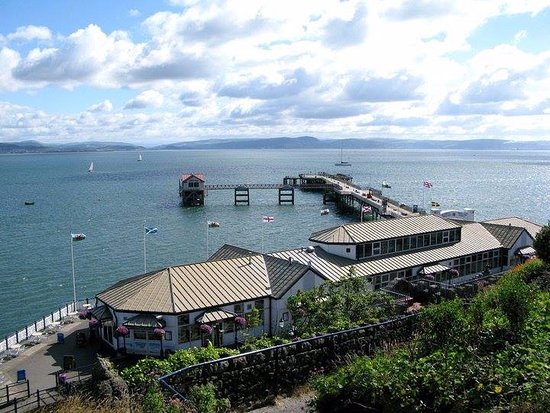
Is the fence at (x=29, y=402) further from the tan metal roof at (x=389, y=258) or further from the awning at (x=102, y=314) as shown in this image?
the tan metal roof at (x=389, y=258)

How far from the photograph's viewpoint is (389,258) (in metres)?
39.8

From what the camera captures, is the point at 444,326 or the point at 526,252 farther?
the point at 526,252

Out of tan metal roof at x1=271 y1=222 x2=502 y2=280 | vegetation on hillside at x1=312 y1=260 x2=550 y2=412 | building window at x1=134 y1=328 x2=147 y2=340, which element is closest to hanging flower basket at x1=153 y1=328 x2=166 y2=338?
building window at x1=134 y1=328 x2=147 y2=340

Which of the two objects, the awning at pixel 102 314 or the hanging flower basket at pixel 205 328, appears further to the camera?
the awning at pixel 102 314

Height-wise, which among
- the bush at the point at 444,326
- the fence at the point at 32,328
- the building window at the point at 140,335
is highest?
the bush at the point at 444,326

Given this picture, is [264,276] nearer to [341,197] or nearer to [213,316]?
[213,316]

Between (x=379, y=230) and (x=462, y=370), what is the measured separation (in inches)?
1209

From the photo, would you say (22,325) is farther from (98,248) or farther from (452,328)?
(452,328)

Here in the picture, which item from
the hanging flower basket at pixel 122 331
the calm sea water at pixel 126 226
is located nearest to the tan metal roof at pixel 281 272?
the hanging flower basket at pixel 122 331

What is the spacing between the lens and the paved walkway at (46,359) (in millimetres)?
26797

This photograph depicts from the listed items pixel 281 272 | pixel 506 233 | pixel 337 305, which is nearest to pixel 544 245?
pixel 337 305

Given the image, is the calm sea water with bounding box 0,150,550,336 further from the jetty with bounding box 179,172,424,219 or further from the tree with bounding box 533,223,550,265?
the tree with bounding box 533,223,550,265

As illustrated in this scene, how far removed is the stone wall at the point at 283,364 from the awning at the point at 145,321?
14.9 metres

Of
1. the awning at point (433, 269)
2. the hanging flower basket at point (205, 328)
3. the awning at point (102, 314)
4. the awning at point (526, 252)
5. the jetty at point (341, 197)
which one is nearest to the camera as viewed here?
the hanging flower basket at point (205, 328)
